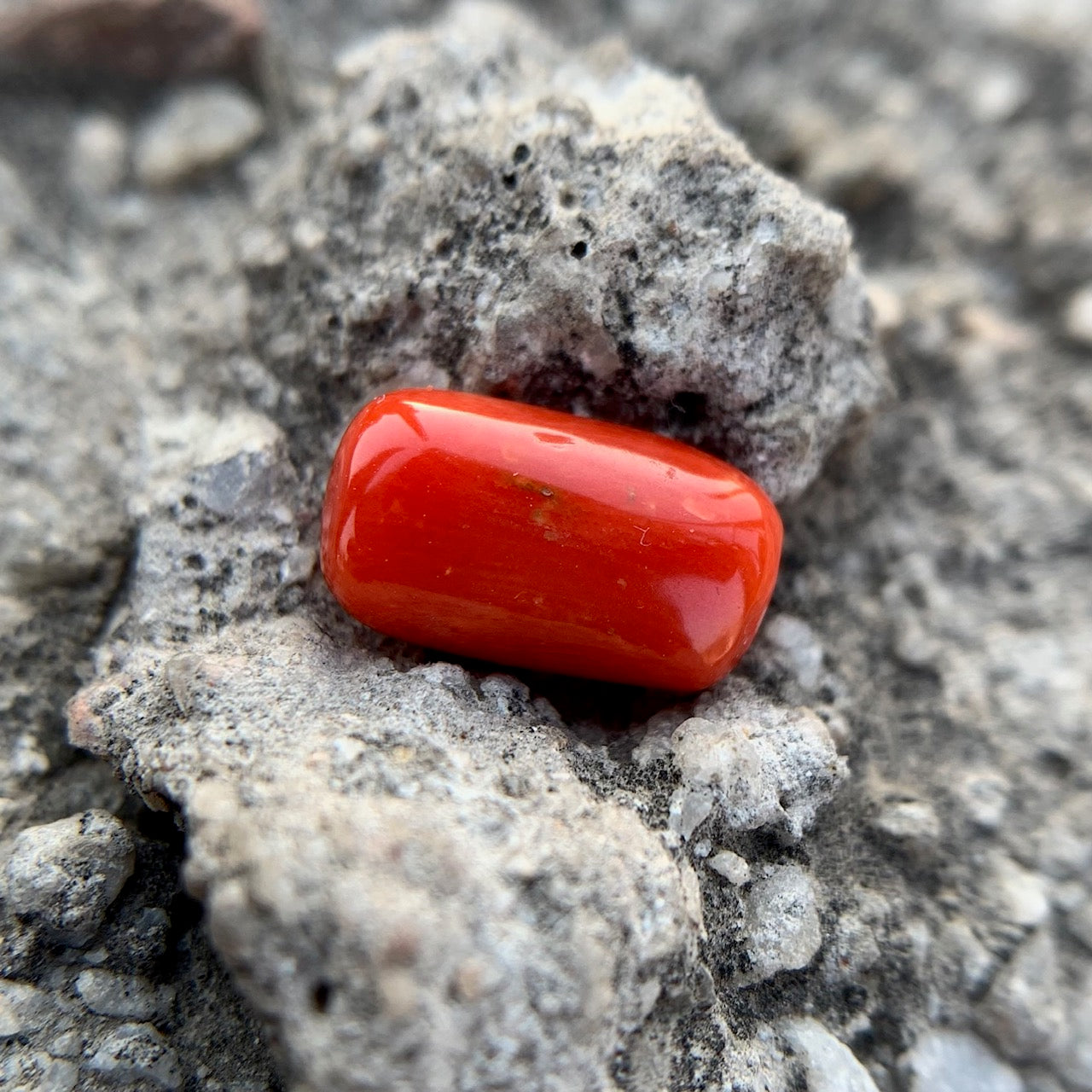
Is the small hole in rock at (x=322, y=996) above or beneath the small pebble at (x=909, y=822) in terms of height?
beneath

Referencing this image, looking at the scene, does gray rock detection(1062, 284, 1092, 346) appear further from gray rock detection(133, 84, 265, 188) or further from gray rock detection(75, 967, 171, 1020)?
gray rock detection(75, 967, 171, 1020)

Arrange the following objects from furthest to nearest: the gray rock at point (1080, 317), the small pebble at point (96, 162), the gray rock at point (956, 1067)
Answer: the small pebble at point (96, 162) < the gray rock at point (1080, 317) < the gray rock at point (956, 1067)

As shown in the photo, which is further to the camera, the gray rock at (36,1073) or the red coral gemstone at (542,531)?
the red coral gemstone at (542,531)

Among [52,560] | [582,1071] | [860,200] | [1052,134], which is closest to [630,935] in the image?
[582,1071]

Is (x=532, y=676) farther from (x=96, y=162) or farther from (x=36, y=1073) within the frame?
(x=96, y=162)

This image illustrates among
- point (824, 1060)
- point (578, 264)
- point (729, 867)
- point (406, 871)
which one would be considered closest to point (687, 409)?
point (578, 264)

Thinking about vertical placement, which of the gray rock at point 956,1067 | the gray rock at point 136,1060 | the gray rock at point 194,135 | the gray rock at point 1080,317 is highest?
the gray rock at point 1080,317

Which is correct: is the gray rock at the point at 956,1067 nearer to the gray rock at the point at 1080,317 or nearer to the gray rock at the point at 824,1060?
the gray rock at the point at 824,1060

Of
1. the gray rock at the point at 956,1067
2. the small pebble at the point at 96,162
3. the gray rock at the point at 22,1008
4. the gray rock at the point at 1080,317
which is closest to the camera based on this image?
the gray rock at the point at 22,1008

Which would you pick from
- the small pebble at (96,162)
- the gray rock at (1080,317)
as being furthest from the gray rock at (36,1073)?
→ the gray rock at (1080,317)
